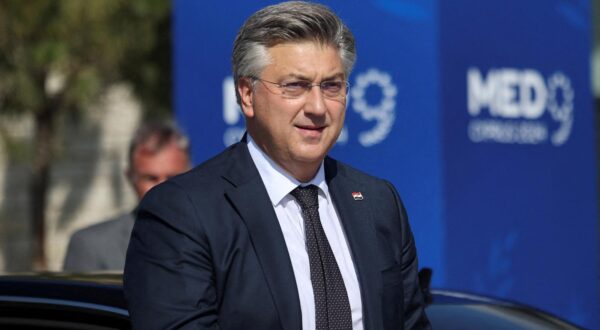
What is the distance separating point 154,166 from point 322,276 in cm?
257

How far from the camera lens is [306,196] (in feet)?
9.80

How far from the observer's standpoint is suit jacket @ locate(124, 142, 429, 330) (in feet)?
9.01

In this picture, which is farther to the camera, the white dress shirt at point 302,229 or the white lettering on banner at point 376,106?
the white lettering on banner at point 376,106

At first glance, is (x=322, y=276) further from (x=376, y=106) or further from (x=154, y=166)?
(x=376, y=106)

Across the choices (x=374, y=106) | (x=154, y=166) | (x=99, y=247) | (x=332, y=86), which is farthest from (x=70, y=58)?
(x=332, y=86)

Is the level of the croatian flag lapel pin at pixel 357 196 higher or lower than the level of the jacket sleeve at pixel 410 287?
higher

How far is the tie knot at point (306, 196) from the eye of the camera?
2975mm

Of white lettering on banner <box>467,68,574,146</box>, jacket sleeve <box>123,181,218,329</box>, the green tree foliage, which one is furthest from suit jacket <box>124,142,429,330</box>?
the green tree foliage

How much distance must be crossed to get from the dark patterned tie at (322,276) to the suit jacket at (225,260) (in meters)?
0.05

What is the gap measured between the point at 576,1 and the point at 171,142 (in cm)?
325

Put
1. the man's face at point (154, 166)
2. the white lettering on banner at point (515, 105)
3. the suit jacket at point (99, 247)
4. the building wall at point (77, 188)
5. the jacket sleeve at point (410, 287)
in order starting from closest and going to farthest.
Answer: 1. the jacket sleeve at point (410, 287)
2. the suit jacket at point (99, 247)
3. the man's face at point (154, 166)
4. the white lettering on banner at point (515, 105)
5. the building wall at point (77, 188)

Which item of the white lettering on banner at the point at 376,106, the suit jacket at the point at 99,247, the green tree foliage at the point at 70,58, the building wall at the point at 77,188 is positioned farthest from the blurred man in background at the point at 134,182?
the building wall at the point at 77,188

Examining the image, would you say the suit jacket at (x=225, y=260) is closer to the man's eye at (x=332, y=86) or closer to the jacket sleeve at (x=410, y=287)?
the jacket sleeve at (x=410, y=287)

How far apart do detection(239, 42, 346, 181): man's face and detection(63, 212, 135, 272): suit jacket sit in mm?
2357
